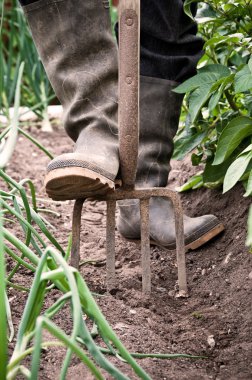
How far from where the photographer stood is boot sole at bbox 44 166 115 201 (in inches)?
62.2

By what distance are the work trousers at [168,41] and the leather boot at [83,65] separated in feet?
0.62

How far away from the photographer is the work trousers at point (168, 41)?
1938mm

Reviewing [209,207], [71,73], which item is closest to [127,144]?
[71,73]

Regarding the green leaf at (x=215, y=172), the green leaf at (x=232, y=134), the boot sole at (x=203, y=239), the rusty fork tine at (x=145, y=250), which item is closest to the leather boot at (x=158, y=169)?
the boot sole at (x=203, y=239)

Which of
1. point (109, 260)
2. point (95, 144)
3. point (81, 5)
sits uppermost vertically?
point (81, 5)

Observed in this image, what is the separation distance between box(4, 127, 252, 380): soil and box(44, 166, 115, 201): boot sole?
0.77ft

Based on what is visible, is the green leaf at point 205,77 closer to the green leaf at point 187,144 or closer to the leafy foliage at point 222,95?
the leafy foliage at point 222,95

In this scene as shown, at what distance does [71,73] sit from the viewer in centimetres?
181

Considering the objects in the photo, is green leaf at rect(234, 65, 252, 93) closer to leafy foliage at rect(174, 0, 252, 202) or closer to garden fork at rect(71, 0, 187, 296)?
leafy foliage at rect(174, 0, 252, 202)

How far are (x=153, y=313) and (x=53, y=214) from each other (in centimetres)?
88

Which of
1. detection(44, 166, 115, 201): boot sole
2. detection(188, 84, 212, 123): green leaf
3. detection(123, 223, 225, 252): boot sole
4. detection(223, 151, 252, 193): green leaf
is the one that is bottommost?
detection(123, 223, 225, 252): boot sole

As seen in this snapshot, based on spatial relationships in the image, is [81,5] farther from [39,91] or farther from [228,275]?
[39,91]

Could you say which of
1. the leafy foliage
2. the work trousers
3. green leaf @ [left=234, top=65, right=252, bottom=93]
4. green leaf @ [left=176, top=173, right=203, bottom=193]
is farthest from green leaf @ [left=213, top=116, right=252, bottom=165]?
green leaf @ [left=176, top=173, right=203, bottom=193]

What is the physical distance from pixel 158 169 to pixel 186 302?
0.45 metres
